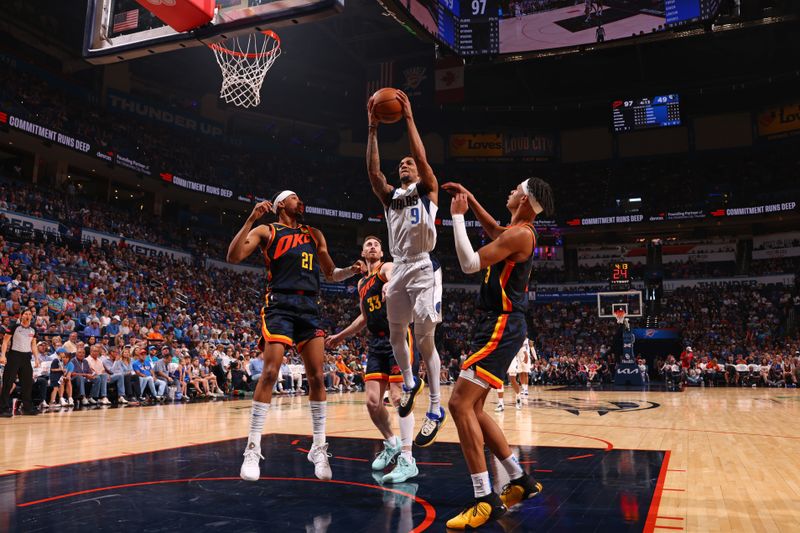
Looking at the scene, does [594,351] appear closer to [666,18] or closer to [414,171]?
[666,18]

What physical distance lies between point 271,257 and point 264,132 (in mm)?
33299

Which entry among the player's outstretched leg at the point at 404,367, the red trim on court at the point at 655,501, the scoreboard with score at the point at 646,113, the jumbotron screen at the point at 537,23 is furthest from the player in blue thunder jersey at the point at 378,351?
the scoreboard with score at the point at 646,113

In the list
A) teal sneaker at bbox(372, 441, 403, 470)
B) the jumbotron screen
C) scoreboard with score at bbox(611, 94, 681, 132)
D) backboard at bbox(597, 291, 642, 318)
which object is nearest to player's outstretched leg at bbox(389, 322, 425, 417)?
teal sneaker at bbox(372, 441, 403, 470)

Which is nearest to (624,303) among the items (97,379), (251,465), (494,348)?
(97,379)

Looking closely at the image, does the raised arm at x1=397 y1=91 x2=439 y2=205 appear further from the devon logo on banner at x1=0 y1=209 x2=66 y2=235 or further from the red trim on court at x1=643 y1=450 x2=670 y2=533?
the devon logo on banner at x1=0 y1=209 x2=66 y2=235

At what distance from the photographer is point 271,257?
4910 mm

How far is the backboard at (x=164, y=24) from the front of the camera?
676 cm

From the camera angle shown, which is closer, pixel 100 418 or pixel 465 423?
pixel 465 423

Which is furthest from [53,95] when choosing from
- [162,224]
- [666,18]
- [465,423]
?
[465,423]

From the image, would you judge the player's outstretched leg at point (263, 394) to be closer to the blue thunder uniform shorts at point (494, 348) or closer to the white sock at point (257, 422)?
the white sock at point (257, 422)

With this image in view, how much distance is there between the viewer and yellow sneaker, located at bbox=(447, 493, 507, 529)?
3605 millimetres

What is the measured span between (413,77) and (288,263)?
85.5 ft

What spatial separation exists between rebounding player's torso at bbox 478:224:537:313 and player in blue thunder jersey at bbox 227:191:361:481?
1490mm

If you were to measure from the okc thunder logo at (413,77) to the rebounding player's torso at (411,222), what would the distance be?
996 inches
